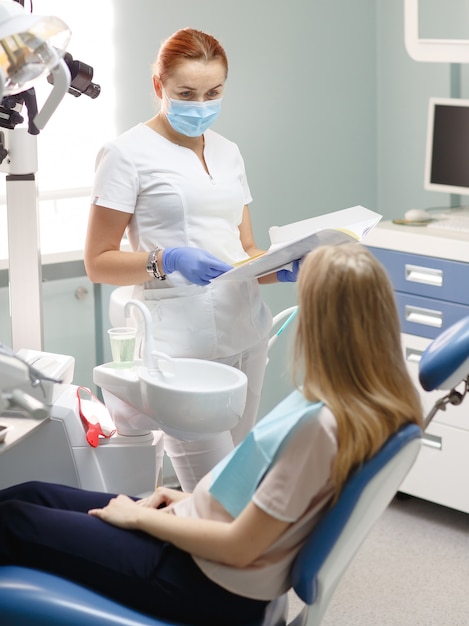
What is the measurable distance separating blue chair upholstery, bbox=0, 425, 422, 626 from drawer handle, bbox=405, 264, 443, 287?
1.47 metres

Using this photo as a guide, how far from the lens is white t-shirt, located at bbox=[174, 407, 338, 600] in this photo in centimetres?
139

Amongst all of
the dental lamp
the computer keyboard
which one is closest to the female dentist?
the dental lamp

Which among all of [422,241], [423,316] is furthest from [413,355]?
[422,241]

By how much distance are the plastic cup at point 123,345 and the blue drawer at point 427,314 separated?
3.46ft

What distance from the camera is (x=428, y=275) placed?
292 cm

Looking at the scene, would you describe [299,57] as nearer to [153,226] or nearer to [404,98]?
[404,98]

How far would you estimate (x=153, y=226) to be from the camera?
7.14 feet

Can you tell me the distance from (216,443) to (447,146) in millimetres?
1520

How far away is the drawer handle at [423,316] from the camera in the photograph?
291cm

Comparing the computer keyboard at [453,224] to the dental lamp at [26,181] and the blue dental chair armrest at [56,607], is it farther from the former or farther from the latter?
the blue dental chair armrest at [56,607]

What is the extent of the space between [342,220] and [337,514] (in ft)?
2.95

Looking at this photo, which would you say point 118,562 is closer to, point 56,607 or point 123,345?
point 56,607

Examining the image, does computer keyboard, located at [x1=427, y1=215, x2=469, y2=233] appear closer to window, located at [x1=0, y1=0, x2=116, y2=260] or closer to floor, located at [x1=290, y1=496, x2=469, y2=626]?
floor, located at [x1=290, y1=496, x2=469, y2=626]

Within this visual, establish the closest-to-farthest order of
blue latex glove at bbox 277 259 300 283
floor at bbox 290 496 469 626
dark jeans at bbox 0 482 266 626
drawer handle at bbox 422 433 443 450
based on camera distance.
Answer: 1. dark jeans at bbox 0 482 266 626
2. blue latex glove at bbox 277 259 300 283
3. floor at bbox 290 496 469 626
4. drawer handle at bbox 422 433 443 450
